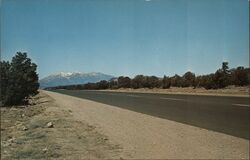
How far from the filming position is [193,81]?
6103 cm

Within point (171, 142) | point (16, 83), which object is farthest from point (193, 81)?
point (171, 142)

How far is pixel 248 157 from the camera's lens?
31.3 feet

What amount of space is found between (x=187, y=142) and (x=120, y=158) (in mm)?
2631

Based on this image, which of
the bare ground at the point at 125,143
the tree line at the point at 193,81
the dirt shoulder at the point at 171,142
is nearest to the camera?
the dirt shoulder at the point at 171,142

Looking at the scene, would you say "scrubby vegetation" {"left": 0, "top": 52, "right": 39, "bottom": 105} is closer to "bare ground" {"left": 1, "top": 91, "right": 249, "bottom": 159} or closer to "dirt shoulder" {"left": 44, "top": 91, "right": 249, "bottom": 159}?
"bare ground" {"left": 1, "top": 91, "right": 249, "bottom": 159}

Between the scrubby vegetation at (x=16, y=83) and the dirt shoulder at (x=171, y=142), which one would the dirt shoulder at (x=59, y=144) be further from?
the scrubby vegetation at (x=16, y=83)

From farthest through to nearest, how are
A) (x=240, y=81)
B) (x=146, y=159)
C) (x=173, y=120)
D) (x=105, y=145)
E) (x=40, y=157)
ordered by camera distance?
(x=240, y=81)
(x=173, y=120)
(x=105, y=145)
(x=40, y=157)
(x=146, y=159)

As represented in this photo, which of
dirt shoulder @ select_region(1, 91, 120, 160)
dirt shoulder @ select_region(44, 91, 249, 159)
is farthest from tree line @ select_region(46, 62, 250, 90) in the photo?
dirt shoulder @ select_region(1, 91, 120, 160)

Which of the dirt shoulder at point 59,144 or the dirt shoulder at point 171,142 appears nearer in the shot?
the dirt shoulder at point 171,142

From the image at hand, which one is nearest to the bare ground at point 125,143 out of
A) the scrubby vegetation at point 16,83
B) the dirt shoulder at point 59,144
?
the dirt shoulder at point 59,144

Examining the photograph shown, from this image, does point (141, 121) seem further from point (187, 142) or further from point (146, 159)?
point (146, 159)

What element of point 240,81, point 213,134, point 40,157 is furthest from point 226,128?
point 240,81

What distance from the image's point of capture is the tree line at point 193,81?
143ft

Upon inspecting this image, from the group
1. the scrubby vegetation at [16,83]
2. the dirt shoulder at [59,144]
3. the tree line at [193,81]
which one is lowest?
the dirt shoulder at [59,144]
